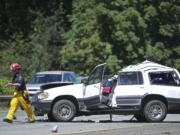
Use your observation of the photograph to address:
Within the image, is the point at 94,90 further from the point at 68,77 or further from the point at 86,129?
the point at 68,77

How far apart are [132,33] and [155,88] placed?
65.3ft

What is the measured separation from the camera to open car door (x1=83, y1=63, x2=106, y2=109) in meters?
21.4

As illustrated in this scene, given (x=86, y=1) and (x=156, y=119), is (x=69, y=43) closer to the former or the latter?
(x=86, y=1)

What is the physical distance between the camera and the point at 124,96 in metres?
21.5

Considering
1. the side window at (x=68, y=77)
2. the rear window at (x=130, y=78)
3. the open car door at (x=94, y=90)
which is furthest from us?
the side window at (x=68, y=77)

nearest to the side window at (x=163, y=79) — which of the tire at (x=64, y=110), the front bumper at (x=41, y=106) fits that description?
the tire at (x=64, y=110)

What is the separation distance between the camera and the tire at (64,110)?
21.7 metres

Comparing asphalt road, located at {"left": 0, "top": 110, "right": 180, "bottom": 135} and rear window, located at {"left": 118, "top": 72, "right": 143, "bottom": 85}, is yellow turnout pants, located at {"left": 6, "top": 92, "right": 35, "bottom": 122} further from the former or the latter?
rear window, located at {"left": 118, "top": 72, "right": 143, "bottom": 85}

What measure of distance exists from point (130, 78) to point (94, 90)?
1.20 m

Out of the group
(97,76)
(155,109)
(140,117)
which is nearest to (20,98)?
(97,76)

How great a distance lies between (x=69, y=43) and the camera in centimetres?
4488

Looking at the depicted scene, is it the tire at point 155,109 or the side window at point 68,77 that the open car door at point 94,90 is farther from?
the side window at point 68,77

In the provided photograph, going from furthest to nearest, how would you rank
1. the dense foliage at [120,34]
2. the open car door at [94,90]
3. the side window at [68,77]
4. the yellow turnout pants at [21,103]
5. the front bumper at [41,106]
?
the dense foliage at [120,34] < the side window at [68,77] < the front bumper at [41,106] < the open car door at [94,90] < the yellow turnout pants at [21,103]

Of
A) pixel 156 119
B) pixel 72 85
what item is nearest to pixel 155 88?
pixel 156 119
